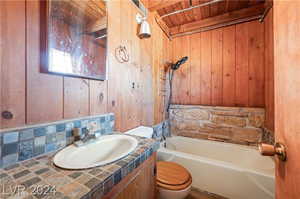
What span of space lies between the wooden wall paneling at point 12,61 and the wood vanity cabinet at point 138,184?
1.84 ft

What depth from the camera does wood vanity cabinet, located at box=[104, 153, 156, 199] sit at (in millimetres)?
544

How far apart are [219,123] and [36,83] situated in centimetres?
231

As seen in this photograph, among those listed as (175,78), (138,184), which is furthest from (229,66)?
(138,184)

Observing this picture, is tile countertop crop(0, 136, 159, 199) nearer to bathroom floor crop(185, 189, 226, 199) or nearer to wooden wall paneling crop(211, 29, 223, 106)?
bathroom floor crop(185, 189, 226, 199)

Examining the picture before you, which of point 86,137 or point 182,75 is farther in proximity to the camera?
point 182,75

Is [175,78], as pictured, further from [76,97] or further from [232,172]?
[76,97]

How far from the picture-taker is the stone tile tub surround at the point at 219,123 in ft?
6.04

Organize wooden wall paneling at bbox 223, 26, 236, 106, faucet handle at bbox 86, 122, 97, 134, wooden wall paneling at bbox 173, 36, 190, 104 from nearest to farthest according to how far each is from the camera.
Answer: faucet handle at bbox 86, 122, 97, 134
wooden wall paneling at bbox 223, 26, 236, 106
wooden wall paneling at bbox 173, 36, 190, 104

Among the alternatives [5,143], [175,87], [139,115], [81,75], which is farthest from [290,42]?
[175,87]

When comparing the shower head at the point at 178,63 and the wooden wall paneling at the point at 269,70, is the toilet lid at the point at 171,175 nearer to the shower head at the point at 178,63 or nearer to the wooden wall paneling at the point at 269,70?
the wooden wall paneling at the point at 269,70

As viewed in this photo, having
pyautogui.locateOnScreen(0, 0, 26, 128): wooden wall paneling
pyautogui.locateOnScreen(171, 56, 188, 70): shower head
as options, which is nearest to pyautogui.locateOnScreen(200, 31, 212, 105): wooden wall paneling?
pyautogui.locateOnScreen(171, 56, 188, 70): shower head

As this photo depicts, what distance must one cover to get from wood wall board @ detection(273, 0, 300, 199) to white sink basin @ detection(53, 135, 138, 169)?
639 millimetres

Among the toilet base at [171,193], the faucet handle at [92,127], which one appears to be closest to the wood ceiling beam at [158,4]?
the faucet handle at [92,127]

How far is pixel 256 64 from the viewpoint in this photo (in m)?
1.88
